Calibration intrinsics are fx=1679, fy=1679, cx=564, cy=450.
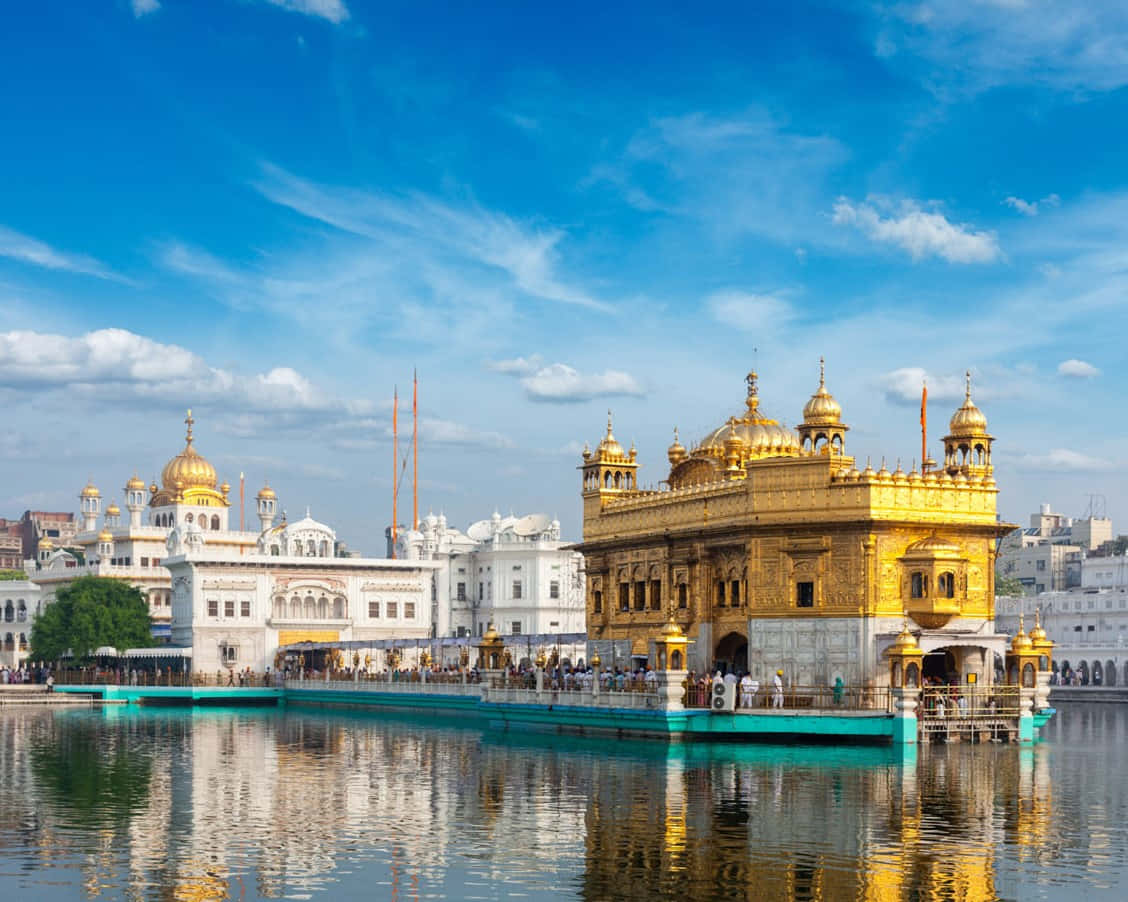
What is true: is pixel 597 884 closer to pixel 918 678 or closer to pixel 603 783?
pixel 603 783

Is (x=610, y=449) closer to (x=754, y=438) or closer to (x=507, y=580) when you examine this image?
(x=754, y=438)

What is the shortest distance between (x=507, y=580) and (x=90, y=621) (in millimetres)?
24929

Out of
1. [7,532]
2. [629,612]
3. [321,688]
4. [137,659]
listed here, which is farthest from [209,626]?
[7,532]

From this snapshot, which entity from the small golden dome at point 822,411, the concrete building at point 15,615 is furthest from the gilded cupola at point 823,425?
the concrete building at point 15,615

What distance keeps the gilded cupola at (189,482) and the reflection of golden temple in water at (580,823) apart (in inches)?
2478

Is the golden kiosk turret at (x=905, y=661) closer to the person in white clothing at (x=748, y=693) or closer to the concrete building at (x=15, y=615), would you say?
the person in white clothing at (x=748, y=693)

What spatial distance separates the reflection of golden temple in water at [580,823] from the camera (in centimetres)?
2017

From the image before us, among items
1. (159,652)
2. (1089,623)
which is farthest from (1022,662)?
(1089,623)

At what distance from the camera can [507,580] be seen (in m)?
99.1

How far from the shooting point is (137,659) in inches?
3442

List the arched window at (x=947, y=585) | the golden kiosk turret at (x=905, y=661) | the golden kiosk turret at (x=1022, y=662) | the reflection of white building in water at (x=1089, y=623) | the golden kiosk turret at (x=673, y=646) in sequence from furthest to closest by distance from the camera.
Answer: the reflection of white building in water at (x=1089, y=623) < the golden kiosk turret at (x=1022, y=662) < the arched window at (x=947, y=585) < the golden kiosk turret at (x=673, y=646) < the golden kiosk turret at (x=905, y=661)

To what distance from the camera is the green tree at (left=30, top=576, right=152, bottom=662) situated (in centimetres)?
8544

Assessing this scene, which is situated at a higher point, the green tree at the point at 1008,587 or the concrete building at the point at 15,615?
the green tree at the point at 1008,587

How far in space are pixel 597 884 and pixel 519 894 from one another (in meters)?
1.08
